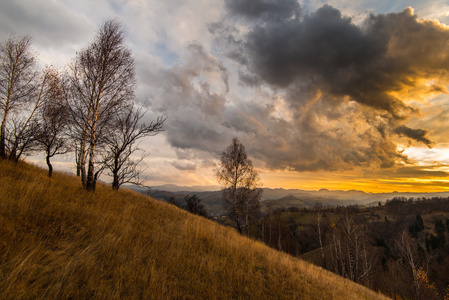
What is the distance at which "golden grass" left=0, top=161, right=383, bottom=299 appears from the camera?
9.16 ft

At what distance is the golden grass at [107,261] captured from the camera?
2.79m

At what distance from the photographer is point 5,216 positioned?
3.73 meters

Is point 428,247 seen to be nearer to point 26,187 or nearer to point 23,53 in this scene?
point 26,187

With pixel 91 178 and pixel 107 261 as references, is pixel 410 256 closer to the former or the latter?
pixel 107 261

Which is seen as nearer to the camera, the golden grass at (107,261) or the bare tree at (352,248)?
the golden grass at (107,261)

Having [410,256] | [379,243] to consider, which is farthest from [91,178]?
[379,243]

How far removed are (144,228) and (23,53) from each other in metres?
15.2

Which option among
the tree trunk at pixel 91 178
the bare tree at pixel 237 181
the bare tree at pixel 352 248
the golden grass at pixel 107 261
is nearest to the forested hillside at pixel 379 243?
the bare tree at pixel 352 248

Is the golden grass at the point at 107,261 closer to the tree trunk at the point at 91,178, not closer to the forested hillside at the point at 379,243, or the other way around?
the tree trunk at the point at 91,178

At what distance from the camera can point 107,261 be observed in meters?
3.56

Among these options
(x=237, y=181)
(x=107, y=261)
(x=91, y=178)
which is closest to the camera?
(x=107, y=261)

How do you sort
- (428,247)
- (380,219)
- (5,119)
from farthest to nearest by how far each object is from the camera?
(380,219)
(428,247)
(5,119)

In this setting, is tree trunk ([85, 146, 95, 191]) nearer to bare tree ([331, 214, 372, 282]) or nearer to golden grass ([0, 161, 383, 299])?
golden grass ([0, 161, 383, 299])

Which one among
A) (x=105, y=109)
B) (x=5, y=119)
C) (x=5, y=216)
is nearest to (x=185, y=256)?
(x=5, y=216)
